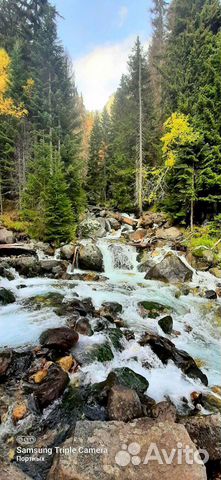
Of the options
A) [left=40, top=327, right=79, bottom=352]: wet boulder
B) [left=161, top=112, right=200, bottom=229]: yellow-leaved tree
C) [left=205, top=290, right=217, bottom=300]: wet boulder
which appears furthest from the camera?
[left=161, top=112, right=200, bottom=229]: yellow-leaved tree

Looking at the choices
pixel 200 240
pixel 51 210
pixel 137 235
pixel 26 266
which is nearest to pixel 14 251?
pixel 26 266

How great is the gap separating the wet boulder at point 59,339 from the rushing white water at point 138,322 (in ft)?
0.84

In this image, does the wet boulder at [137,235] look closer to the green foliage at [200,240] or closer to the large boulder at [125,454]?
the green foliage at [200,240]

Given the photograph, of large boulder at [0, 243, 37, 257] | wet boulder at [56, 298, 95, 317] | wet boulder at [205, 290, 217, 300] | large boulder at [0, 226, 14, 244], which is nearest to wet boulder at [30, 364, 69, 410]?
wet boulder at [56, 298, 95, 317]

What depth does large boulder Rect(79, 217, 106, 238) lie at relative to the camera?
18.6m

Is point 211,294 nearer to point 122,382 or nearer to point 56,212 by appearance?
point 122,382

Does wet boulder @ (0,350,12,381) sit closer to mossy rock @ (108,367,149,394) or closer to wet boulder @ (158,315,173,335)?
mossy rock @ (108,367,149,394)

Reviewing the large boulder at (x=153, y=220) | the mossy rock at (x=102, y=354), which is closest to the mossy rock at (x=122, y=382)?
the mossy rock at (x=102, y=354)

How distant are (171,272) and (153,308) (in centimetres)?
349

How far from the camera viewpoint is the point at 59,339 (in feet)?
18.6

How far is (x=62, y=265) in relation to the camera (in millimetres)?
12688

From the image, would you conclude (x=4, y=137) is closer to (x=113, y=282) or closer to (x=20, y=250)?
(x=20, y=250)

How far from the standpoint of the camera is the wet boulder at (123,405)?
13.0 feet

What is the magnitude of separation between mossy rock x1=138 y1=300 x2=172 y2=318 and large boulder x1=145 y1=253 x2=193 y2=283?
2.80m
